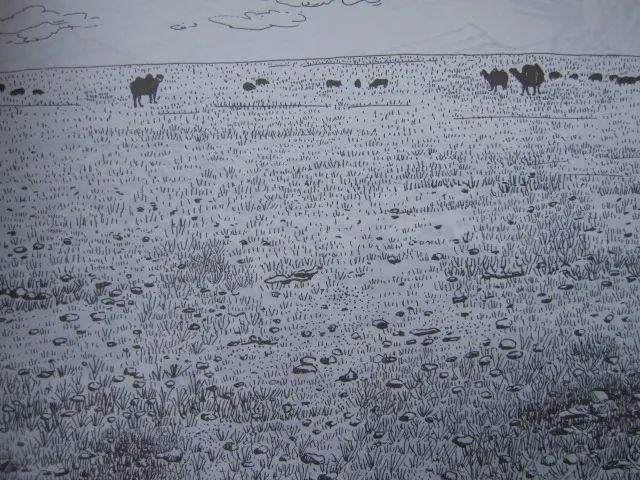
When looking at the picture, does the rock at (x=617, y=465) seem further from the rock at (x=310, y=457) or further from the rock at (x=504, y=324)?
the rock at (x=310, y=457)

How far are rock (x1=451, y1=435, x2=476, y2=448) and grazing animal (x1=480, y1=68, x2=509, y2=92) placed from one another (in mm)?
1185

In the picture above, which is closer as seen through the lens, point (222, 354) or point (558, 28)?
point (222, 354)

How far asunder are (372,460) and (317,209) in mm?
848

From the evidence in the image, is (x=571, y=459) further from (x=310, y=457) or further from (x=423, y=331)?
(x=310, y=457)

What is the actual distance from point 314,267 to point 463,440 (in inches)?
29.8

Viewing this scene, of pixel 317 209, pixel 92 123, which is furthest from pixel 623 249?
pixel 92 123

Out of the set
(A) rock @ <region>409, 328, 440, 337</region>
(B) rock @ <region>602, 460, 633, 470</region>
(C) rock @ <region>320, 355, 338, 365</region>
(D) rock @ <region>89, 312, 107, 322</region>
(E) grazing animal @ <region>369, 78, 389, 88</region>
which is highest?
(E) grazing animal @ <region>369, 78, 389, 88</region>

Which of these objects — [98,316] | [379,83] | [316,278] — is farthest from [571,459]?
[98,316]

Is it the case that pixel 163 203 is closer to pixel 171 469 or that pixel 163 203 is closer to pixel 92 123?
pixel 92 123

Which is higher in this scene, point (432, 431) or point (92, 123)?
point (92, 123)

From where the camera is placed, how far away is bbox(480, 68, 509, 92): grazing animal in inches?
86.5

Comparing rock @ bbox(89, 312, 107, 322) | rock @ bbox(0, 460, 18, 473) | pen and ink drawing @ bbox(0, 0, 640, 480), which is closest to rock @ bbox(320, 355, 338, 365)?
pen and ink drawing @ bbox(0, 0, 640, 480)

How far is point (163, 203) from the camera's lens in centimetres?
214

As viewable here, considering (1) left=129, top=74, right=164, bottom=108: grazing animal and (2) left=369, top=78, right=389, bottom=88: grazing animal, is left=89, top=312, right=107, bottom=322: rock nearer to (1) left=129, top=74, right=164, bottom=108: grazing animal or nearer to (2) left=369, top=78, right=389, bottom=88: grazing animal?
(1) left=129, top=74, right=164, bottom=108: grazing animal
